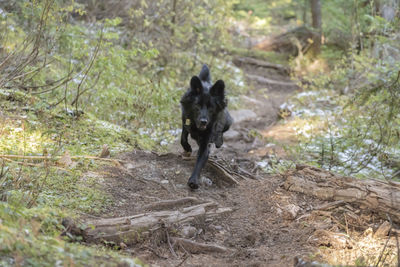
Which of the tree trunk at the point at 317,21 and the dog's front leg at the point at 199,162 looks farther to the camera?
the tree trunk at the point at 317,21

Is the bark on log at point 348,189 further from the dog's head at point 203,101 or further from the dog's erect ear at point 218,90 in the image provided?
the dog's erect ear at point 218,90

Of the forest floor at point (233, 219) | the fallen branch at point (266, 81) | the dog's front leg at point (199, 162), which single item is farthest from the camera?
the fallen branch at point (266, 81)

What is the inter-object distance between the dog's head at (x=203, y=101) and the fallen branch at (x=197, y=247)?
2.40m

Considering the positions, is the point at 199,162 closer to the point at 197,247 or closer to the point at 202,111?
the point at 202,111

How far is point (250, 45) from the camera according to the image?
23281 millimetres

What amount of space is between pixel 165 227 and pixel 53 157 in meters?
1.57

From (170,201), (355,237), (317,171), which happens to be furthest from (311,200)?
(170,201)

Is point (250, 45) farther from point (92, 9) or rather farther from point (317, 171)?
point (317, 171)

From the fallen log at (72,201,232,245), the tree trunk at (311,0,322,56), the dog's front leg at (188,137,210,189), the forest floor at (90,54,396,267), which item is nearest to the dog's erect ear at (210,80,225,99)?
the dog's front leg at (188,137,210,189)

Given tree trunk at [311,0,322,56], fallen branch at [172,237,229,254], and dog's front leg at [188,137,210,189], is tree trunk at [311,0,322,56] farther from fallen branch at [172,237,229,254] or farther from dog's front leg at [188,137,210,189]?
fallen branch at [172,237,229,254]

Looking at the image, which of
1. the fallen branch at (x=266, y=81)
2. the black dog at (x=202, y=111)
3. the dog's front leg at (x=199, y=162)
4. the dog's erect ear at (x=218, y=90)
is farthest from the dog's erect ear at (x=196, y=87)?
the fallen branch at (x=266, y=81)

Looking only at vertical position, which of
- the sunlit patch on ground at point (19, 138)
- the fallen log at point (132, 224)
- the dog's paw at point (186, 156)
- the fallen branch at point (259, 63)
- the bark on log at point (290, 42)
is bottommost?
the dog's paw at point (186, 156)

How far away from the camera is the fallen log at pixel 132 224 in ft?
11.6

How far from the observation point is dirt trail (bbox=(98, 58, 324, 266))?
147 inches
